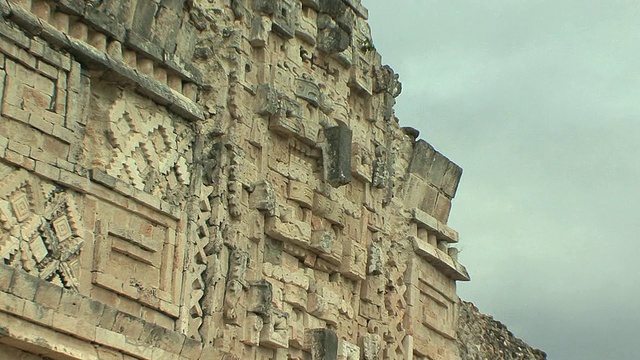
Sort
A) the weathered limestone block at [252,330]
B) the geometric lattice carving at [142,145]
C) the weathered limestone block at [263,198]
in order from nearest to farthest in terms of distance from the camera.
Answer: the geometric lattice carving at [142,145] < the weathered limestone block at [252,330] < the weathered limestone block at [263,198]

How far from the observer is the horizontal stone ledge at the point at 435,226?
13.6 m

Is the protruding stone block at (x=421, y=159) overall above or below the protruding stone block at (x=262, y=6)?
below

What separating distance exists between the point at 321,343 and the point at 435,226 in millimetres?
2885

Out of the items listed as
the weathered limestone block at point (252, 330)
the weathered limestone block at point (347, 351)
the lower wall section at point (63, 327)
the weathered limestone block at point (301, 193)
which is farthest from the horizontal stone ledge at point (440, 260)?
the lower wall section at point (63, 327)

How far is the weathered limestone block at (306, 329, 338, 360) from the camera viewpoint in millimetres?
11312

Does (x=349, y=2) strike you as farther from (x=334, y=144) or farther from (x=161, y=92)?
(x=161, y=92)

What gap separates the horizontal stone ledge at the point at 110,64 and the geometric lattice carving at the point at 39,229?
926 millimetres

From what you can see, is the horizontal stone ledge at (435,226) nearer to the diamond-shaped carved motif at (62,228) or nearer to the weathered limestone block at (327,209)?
the weathered limestone block at (327,209)

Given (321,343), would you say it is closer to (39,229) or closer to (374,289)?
(374,289)

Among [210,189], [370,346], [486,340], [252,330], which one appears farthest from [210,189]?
[486,340]

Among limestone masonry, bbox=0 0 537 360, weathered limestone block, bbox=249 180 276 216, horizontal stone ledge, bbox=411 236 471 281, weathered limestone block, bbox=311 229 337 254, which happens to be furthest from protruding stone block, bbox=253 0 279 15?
horizontal stone ledge, bbox=411 236 471 281

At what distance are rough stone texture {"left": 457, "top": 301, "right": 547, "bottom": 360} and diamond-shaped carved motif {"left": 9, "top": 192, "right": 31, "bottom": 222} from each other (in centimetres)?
646

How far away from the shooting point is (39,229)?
8930 millimetres

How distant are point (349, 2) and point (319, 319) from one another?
9.57 feet
